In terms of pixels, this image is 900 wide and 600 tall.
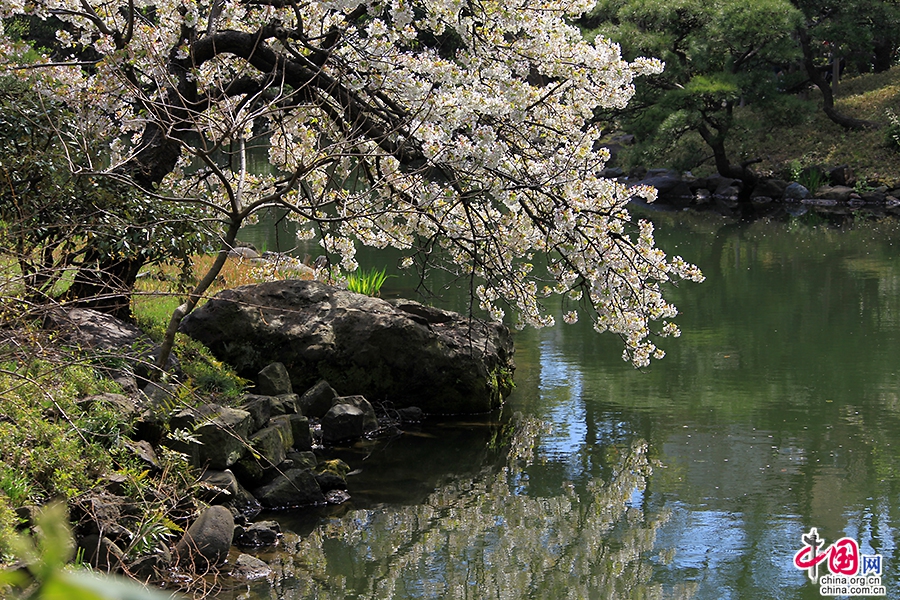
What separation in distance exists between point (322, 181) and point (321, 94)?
5.74 ft

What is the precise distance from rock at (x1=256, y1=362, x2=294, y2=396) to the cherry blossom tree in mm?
1364

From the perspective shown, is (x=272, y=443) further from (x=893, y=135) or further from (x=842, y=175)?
(x=893, y=135)

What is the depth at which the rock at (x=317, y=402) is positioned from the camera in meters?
8.66

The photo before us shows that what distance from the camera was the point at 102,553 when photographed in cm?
514

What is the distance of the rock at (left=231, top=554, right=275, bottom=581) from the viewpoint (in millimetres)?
5628

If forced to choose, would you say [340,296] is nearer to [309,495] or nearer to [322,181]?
[322,181]

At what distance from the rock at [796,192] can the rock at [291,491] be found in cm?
2379

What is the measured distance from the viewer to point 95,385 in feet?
21.0

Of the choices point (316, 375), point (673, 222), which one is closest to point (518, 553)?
point (316, 375)

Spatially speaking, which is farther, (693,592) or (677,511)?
(677,511)

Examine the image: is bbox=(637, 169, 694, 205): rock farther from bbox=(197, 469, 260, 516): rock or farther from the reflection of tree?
bbox=(197, 469, 260, 516): rock

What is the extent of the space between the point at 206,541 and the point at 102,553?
65 centimetres

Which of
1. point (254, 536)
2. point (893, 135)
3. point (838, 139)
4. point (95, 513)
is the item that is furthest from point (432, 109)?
point (838, 139)

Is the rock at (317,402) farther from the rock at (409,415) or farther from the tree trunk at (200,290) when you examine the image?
the tree trunk at (200,290)
